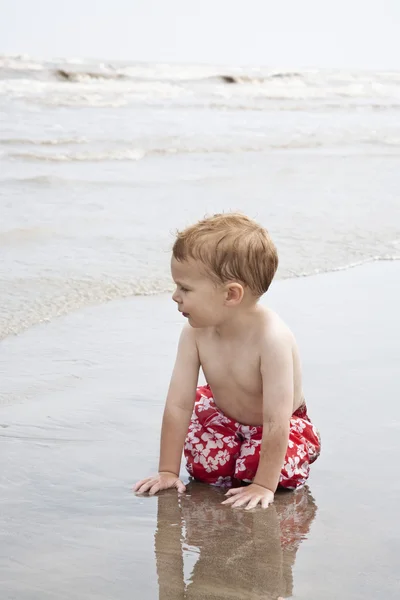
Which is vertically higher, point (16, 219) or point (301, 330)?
point (16, 219)

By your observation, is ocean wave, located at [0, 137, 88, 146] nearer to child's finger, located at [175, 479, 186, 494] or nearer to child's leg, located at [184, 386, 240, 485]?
child's leg, located at [184, 386, 240, 485]

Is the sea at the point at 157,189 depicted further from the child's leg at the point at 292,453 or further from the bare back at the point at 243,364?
the child's leg at the point at 292,453

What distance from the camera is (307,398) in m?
3.63

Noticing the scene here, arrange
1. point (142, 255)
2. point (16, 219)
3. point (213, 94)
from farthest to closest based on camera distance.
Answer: point (213, 94) → point (16, 219) → point (142, 255)

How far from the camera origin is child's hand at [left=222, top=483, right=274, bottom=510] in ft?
8.99

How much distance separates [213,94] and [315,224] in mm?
18429

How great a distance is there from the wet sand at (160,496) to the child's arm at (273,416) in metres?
0.08

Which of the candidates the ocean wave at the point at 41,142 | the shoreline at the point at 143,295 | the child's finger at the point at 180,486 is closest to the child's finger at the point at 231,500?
the child's finger at the point at 180,486

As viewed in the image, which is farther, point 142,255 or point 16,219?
point 16,219

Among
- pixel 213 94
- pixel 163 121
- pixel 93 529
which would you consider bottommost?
pixel 93 529

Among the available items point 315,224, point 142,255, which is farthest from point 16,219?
point 315,224

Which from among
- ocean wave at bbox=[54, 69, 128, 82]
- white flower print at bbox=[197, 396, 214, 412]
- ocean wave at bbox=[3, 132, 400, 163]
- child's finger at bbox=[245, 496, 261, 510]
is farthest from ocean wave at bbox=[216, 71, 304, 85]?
child's finger at bbox=[245, 496, 261, 510]

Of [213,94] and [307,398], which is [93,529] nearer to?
[307,398]

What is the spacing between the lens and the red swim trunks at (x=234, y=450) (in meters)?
2.90
